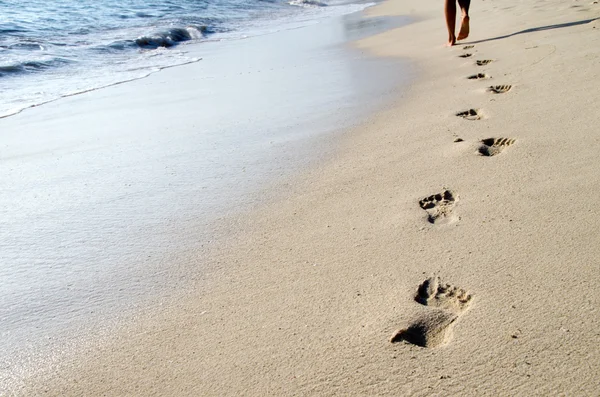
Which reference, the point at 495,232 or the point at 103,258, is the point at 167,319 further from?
the point at 495,232

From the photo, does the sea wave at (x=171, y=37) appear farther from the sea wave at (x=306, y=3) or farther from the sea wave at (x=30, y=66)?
the sea wave at (x=306, y=3)

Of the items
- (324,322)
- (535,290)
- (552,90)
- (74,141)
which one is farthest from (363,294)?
(74,141)

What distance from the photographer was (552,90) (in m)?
3.25

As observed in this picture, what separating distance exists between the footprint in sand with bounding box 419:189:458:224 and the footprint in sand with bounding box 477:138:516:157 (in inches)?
18.7

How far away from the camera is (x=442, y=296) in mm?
1562

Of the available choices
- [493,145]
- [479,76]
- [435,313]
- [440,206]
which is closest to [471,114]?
[493,145]

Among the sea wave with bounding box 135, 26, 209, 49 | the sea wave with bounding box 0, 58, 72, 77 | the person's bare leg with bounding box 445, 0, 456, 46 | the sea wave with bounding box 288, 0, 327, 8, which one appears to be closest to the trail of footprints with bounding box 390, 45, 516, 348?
the person's bare leg with bounding box 445, 0, 456, 46

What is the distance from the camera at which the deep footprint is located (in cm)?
308

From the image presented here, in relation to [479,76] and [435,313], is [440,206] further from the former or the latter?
[479,76]

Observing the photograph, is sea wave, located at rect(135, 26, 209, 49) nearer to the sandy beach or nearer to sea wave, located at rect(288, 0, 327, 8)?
sea wave, located at rect(288, 0, 327, 8)

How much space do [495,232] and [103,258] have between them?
4.60ft

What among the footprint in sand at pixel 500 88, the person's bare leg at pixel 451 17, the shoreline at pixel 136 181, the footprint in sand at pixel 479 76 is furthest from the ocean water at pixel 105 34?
the footprint in sand at pixel 500 88

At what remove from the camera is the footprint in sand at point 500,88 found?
139 inches

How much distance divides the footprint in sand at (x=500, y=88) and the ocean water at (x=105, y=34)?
375cm
